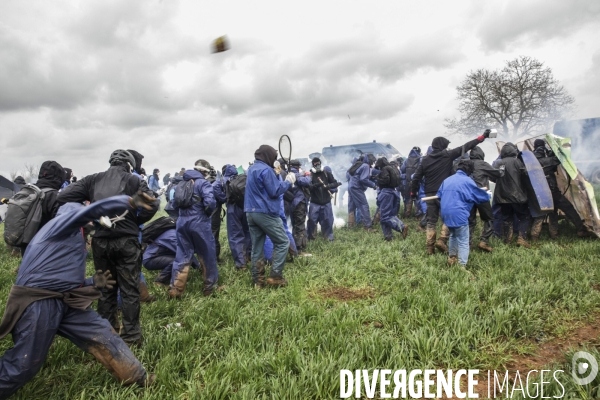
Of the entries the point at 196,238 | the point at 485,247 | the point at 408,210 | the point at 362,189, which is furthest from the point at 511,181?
the point at 196,238

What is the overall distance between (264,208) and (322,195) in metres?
3.32

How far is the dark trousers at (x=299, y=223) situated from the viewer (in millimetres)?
6836

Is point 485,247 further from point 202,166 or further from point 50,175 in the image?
point 50,175

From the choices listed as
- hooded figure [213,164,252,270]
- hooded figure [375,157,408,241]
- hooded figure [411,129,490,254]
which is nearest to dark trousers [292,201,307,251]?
hooded figure [213,164,252,270]

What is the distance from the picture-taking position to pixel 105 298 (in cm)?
332

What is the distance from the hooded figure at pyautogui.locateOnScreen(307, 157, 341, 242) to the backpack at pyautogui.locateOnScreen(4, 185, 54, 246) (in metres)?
4.92

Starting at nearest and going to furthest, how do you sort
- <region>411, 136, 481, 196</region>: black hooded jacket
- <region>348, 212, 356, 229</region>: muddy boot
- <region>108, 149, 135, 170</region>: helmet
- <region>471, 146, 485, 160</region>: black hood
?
<region>108, 149, 135, 170</region>: helmet < <region>471, 146, 485, 160</region>: black hood < <region>411, 136, 481, 196</region>: black hooded jacket < <region>348, 212, 356, 229</region>: muddy boot

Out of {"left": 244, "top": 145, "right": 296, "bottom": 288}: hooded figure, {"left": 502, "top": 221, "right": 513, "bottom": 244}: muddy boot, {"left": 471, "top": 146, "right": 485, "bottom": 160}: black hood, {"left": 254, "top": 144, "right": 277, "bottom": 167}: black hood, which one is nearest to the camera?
{"left": 244, "top": 145, "right": 296, "bottom": 288}: hooded figure

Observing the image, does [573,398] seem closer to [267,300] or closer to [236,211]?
[267,300]

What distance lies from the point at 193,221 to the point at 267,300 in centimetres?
146

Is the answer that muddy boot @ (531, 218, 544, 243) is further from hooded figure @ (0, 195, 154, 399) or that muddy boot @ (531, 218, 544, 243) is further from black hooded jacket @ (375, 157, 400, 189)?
hooded figure @ (0, 195, 154, 399)

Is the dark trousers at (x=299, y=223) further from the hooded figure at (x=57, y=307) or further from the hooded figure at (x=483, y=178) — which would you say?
the hooded figure at (x=57, y=307)

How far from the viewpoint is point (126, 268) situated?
3139 millimetres

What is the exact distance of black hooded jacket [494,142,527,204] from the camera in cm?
589
